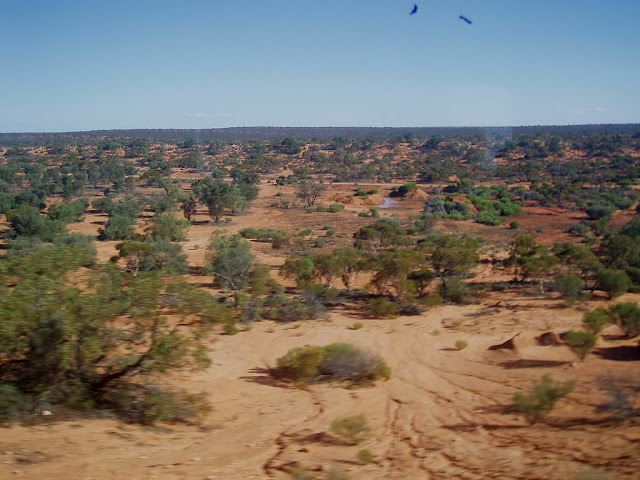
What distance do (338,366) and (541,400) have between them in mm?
4790

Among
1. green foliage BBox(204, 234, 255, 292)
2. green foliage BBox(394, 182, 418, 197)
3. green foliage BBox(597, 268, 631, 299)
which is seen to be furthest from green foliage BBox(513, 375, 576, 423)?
green foliage BBox(394, 182, 418, 197)

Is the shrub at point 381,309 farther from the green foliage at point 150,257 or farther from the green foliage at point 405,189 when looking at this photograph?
the green foliage at point 405,189

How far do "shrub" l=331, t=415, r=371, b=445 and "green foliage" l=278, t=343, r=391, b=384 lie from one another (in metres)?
3.08

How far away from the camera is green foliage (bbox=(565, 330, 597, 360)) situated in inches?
486

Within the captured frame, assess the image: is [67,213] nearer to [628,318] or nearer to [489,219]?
[489,219]

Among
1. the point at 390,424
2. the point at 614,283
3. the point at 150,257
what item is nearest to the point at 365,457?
the point at 390,424

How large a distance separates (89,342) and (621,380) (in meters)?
10.8

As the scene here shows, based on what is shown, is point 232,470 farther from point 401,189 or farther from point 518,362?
point 401,189

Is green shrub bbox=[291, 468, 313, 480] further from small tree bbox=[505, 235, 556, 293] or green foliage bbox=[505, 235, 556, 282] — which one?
green foliage bbox=[505, 235, 556, 282]

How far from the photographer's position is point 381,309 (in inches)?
698

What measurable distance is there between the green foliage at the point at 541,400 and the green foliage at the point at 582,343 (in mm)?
3214

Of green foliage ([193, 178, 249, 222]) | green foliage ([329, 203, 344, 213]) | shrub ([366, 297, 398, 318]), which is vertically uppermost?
green foliage ([193, 178, 249, 222])

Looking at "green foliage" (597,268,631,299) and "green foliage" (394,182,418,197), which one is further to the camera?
"green foliage" (394,182,418,197)

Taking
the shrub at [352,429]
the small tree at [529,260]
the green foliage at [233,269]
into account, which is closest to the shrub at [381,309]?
the green foliage at [233,269]
